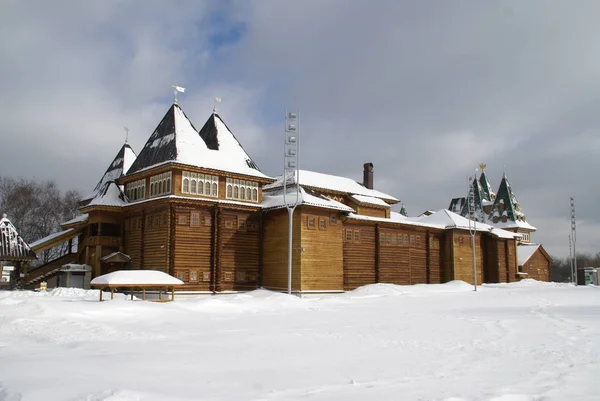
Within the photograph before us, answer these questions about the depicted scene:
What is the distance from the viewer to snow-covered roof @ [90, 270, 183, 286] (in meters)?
22.7

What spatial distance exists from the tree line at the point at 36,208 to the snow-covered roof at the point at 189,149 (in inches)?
958

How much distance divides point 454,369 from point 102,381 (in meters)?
6.00

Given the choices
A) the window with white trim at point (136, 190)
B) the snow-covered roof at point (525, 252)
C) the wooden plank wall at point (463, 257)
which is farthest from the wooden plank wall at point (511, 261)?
the window with white trim at point (136, 190)

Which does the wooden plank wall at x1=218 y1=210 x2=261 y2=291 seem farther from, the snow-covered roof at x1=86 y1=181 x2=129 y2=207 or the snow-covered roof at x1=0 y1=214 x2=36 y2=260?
the snow-covered roof at x1=0 y1=214 x2=36 y2=260

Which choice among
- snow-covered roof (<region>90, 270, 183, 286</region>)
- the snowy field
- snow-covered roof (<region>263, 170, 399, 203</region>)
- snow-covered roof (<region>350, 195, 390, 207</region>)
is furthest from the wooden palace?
the snowy field

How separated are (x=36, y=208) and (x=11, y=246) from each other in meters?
23.8

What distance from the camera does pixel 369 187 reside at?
5206 centimetres

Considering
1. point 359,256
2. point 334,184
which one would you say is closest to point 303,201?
point 359,256

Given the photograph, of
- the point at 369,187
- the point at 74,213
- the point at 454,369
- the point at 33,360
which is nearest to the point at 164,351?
the point at 33,360

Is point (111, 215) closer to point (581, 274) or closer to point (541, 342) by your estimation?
point (541, 342)

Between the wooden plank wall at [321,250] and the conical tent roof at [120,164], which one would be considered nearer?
the wooden plank wall at [321,250]

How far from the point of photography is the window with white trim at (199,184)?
105ft

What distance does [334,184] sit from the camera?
46875 mm

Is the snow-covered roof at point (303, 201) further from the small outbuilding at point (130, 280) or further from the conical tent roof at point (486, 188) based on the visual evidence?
the conical tent roof at point (486, 188)
